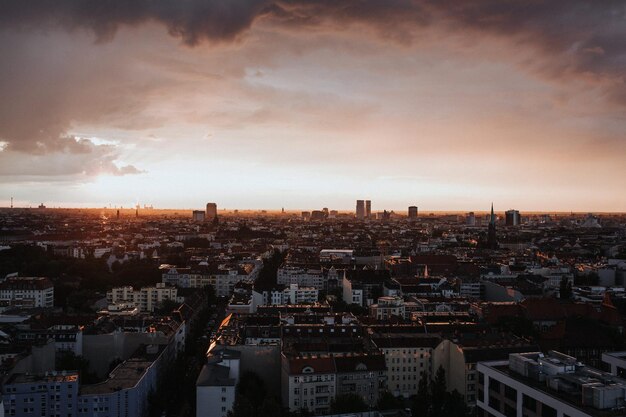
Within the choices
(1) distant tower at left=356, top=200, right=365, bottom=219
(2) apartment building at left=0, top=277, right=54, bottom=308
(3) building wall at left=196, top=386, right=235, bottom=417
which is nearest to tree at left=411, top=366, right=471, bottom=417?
(3) building wall at left=196, top=386, right=235, bottom=417

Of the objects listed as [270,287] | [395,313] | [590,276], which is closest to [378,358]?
[395,313]

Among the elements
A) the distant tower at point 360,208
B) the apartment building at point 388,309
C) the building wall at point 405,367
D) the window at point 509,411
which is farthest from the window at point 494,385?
the distant tower at point 360,208

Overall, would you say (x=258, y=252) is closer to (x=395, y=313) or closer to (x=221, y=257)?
(x=221, y=257)

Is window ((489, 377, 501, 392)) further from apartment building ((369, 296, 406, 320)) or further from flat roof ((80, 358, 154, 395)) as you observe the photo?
apartment building ((369, 296, 406, 320))

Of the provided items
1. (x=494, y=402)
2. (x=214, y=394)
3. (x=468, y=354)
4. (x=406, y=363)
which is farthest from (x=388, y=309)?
(x=494, y=402)

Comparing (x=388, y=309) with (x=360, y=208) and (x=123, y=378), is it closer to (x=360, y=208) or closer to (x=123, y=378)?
(x=123, y=378)

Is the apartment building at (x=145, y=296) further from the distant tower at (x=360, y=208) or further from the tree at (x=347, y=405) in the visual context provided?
the distant tower at (x=360, y=208)

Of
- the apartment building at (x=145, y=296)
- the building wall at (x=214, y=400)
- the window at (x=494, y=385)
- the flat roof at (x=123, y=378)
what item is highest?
the window at (x=494, y=385)

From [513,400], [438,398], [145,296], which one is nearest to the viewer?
[513,400]
